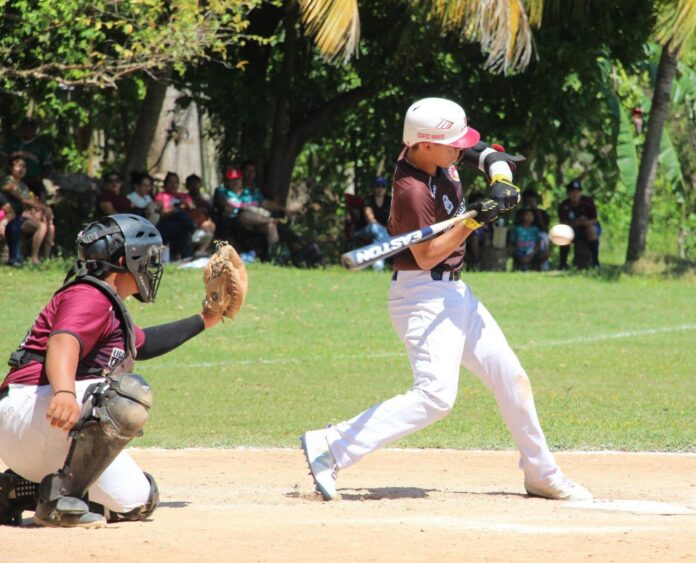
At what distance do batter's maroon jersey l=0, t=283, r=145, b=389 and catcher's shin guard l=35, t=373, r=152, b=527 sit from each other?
0.18m

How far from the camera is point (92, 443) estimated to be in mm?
5426

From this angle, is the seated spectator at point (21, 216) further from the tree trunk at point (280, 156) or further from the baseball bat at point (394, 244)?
the baseball bat at point (394, 244)

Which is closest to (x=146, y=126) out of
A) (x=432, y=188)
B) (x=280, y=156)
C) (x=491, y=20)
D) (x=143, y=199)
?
(x=280, y=156)

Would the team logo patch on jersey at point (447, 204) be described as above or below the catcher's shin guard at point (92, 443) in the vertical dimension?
above

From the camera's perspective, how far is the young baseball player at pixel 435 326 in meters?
6.31

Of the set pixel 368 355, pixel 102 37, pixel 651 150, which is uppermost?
pixel 102 37

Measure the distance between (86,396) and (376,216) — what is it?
14.0m

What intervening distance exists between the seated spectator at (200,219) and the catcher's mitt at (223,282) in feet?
38.3

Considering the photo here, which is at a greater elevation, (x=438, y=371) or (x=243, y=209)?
(x=438, y=371)

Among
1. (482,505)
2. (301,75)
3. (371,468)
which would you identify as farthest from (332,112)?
(482,505)

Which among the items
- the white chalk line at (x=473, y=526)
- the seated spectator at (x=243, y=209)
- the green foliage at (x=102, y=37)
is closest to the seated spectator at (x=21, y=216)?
the green foliage at (x=102, y=37)

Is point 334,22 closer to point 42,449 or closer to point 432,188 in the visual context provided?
point 432,188

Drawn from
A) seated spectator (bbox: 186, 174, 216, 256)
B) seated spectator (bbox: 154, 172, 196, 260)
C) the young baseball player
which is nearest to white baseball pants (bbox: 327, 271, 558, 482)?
the young baseball player

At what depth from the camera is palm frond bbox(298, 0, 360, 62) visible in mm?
15953
